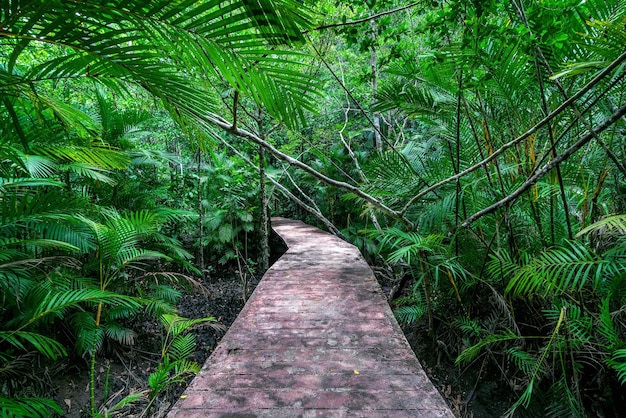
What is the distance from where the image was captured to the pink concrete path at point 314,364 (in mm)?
1497

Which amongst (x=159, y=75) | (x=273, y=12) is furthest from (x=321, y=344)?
(x=273, y=12)

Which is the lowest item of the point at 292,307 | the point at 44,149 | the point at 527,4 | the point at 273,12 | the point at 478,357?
the point at 478,357

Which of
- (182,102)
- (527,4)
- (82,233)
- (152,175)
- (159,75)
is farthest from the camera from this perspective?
(152,175)

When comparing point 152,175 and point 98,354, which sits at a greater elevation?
point 152,175

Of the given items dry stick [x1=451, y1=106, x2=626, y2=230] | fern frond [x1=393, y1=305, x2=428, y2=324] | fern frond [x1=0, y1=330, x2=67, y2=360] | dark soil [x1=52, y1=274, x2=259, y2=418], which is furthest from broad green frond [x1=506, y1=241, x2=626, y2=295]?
dark soil [x1=52, y1=274, x2=259, y2=418]

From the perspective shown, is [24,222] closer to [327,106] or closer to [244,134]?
[244,134]

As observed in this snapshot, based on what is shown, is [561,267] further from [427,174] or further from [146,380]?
[146,380]

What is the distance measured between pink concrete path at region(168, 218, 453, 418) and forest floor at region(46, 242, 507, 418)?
2.63ft

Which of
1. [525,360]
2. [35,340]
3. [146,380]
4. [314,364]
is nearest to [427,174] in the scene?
[525,360]

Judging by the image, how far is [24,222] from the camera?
2328 mm

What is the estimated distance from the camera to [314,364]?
1860 mm

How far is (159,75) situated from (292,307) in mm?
2011

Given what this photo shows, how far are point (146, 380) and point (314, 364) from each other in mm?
2196

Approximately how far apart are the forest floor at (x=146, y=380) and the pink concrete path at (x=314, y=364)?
2.63 feet
